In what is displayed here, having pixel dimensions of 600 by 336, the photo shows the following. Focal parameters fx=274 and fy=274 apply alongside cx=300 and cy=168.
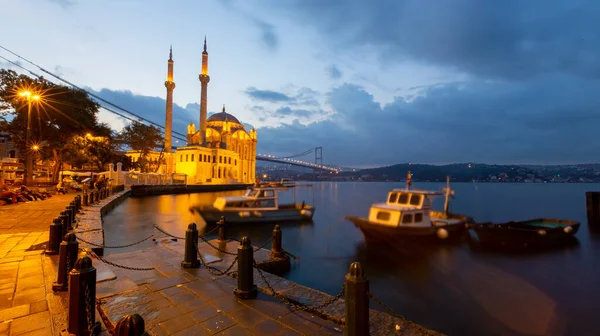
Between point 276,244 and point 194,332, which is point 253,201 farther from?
point 194,332

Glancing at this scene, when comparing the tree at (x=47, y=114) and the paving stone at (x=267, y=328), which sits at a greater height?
the tree at (x=47, y=114)

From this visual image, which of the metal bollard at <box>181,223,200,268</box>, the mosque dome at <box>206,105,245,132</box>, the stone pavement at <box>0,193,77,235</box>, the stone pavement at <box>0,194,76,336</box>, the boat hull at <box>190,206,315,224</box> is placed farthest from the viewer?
the mosque dome at <box>206,105,245,132</box>

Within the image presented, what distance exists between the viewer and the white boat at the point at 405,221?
14966 millimetres

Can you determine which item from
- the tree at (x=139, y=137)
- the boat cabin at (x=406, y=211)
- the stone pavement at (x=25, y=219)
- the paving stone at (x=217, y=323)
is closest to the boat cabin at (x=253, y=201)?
the boat cabin at (x=406, y=211)

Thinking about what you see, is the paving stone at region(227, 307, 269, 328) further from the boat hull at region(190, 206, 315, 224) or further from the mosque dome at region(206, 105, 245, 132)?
the mosque dome at region(206, 105, 245, 132)

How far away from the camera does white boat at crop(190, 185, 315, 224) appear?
1880cm

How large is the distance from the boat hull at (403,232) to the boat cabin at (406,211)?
281 millimetres

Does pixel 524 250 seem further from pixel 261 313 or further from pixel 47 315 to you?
pixel 47 315

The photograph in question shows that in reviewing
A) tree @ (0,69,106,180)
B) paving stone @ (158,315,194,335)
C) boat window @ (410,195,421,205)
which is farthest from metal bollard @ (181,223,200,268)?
tree @ (0,69,106,180)

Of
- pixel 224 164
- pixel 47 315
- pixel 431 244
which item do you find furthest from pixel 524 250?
pixel 224 164

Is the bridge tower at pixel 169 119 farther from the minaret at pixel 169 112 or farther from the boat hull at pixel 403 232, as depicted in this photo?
the boat hull at pixel 403 232

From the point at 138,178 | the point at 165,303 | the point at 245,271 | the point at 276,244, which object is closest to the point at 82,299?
the point at 165,303

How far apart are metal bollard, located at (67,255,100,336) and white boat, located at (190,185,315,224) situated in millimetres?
15070

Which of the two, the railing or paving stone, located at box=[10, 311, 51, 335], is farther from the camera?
the railing
